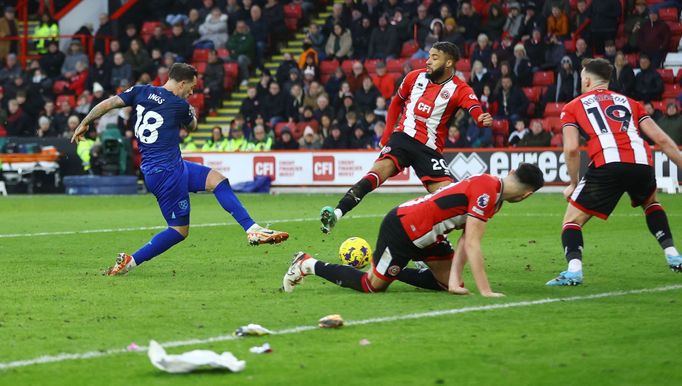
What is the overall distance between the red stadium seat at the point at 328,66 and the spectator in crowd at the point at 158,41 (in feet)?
15.5

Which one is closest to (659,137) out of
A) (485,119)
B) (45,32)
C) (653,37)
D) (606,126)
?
(606,126)

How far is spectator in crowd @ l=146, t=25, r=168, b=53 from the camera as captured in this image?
33.3 m

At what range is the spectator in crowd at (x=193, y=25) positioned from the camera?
33.5 meters

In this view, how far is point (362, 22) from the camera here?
30.9 m

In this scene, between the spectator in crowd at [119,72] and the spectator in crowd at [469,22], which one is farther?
the spectator in crowd at [119,72]

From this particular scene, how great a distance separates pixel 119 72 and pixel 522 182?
81.2ft

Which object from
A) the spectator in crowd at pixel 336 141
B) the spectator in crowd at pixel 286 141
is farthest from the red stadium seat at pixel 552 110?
the spectator in crowd at pixel 286 141

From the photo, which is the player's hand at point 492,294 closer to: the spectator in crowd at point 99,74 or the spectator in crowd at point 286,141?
the spectator in crowd at point 286,141

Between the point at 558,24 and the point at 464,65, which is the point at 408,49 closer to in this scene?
the point at 464,65

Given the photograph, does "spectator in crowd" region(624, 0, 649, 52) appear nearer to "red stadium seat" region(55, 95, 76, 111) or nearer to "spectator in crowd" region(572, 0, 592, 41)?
"spectator in crowd" region(572, 0, 592, 41)

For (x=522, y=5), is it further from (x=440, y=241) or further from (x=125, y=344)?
(x=125, y=344)

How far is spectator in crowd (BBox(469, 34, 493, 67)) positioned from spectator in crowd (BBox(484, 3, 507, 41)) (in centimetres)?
98

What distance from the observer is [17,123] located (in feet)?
105

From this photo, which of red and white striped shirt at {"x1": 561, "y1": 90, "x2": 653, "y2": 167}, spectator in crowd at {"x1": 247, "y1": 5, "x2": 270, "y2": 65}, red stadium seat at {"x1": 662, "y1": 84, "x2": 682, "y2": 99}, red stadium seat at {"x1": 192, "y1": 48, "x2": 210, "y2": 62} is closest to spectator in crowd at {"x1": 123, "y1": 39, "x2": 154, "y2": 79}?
red stadium seat at {"x1": 192, "y1": 48, "x2": 210, "y2": 62}
